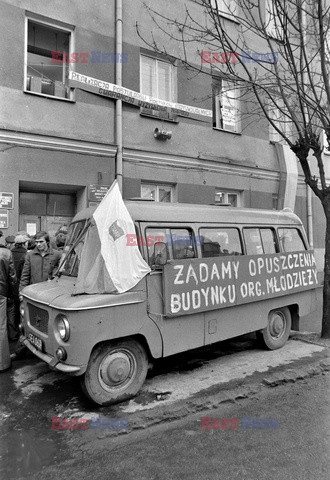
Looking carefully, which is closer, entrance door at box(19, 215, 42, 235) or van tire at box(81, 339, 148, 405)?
van tire at box(81, 339, 148, 405)

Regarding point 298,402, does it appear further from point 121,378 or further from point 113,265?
point 113,265

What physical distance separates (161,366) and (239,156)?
25.9 feet

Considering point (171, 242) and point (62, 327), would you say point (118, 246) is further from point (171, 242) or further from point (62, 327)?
point (62, 327)

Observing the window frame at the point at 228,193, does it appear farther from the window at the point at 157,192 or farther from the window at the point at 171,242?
the window at the point at 171,242

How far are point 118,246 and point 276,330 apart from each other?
3220 mm

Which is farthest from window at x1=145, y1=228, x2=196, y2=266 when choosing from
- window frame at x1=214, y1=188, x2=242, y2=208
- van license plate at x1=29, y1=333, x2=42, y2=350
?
window frame at x1=214, y1=188, x2=242, y2=208

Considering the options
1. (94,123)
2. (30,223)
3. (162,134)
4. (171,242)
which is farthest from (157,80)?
(171,242)

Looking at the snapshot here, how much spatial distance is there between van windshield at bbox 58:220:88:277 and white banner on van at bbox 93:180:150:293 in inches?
18.9

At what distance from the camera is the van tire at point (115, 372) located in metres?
3.77

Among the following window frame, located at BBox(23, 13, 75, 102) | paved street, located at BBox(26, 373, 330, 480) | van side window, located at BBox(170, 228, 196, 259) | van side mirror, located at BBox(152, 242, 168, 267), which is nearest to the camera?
paved street, located at BBox(26, 373, 330, 480)

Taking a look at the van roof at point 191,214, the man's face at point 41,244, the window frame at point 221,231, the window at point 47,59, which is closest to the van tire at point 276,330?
the window frame at point 221,231

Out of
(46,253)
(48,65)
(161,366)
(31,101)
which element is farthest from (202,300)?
(48,65)

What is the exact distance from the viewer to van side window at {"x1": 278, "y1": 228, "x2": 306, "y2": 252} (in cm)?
589

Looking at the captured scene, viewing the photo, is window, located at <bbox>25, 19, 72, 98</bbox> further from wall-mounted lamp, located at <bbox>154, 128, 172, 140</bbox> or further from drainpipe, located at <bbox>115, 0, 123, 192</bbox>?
wall-mounted lamp, located at <bbox>154, 128, 172, 140</bbox>
